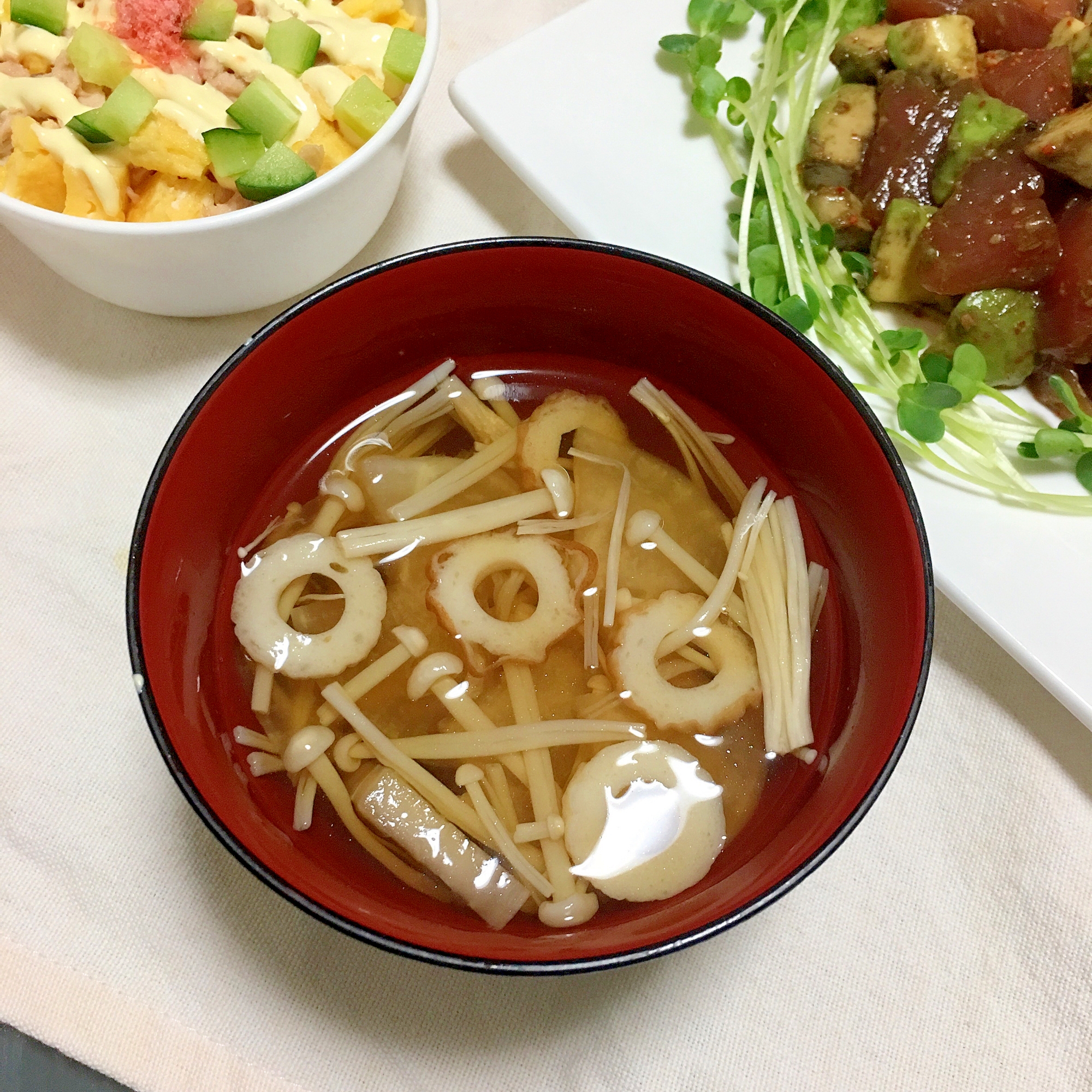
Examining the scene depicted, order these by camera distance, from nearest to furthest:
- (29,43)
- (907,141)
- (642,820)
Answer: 1. (642,820)
2. (29,43)
3. (907,141)

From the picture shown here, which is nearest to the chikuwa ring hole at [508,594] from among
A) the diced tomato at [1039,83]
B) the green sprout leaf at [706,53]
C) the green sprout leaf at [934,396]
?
the green sprout leaf at [934,396]

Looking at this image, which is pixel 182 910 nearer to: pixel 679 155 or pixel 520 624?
pixel 520 624

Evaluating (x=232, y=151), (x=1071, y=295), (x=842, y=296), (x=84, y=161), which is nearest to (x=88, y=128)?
(x=84, y=161)

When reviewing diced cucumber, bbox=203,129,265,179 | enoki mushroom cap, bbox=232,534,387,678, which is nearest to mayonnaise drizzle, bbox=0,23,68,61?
diced cucumber, bbox=203,129,265,179

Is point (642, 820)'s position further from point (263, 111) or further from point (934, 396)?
point (263, 111)

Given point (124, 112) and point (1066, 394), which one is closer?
point (124, 112)

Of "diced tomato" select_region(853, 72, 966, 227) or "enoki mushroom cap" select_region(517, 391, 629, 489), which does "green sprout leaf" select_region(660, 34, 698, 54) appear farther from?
Result: "enoki mushroom cap" select_region(517, 391, 629, 489)
